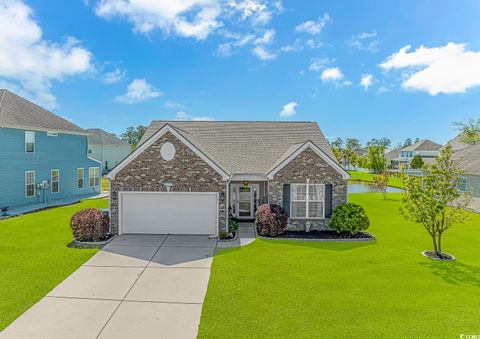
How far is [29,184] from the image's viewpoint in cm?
2281

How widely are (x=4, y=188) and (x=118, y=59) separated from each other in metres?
13.3

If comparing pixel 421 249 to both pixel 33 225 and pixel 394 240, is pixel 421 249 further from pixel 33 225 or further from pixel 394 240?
pixel 33 225

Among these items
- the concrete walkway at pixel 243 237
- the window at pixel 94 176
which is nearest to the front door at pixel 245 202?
the concrete walkway at pixel 243 237

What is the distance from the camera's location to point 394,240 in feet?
46.2

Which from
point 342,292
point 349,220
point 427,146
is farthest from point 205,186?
point 427,146

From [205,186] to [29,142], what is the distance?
57.1ft

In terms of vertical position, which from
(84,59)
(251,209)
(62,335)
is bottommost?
(62,335)

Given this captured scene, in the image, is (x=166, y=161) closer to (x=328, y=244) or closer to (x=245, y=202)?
(x=245, y=202)

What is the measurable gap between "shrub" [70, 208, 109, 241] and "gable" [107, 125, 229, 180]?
214 cm

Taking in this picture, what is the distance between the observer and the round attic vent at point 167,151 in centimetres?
1438

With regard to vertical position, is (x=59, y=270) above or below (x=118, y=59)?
below

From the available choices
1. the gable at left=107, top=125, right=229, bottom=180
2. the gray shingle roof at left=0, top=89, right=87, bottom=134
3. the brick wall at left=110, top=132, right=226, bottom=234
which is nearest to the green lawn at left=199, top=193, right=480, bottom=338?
the brick wall at left=110, top=132, right=226, bottom=234

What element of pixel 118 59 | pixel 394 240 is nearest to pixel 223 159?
pixel 394 240

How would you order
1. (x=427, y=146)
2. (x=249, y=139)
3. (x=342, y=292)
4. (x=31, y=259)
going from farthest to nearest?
1. (x=427, y=146)
2. (x=249, y=139)
3. (x=31, y=259)
4. (x=342, y=292)
